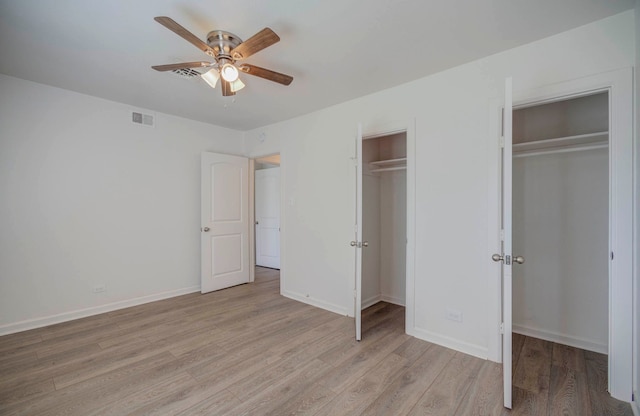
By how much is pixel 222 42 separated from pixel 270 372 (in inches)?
99.5

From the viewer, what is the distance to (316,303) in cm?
370

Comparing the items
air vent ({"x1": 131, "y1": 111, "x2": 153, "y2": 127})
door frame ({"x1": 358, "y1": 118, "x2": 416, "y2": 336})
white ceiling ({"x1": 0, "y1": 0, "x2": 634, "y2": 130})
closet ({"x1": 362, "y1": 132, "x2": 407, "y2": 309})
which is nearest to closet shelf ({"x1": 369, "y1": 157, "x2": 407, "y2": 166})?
closet ({"x1": 362, "y1": 132, "x2": 407, "y2": 309})

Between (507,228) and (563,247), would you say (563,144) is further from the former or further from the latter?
(507,228)

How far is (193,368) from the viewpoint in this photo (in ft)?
A: 7.35

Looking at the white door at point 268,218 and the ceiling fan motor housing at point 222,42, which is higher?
the ceiling fan motor housing at point 222,42

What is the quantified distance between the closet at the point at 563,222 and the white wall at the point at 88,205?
422cm

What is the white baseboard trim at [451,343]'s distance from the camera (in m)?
2.40

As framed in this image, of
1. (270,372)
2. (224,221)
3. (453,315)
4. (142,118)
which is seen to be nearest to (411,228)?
(453,315)

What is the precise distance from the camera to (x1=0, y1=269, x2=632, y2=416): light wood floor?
5.97 feet

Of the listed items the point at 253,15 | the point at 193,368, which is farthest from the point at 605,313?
the point at 253,15

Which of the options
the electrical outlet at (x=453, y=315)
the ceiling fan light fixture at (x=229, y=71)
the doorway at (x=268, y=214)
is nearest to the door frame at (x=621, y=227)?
the electrical outlet at (x=453, y=315)

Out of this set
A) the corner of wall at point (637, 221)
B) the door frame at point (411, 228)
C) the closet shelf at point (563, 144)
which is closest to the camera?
the corner of wall at point (637, 221)

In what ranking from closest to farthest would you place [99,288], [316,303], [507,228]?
1. [507,228]
2. [99,288]
3. [316,303]

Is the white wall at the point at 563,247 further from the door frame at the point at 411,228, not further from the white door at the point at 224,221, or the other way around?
the white door at the point at 224,221
